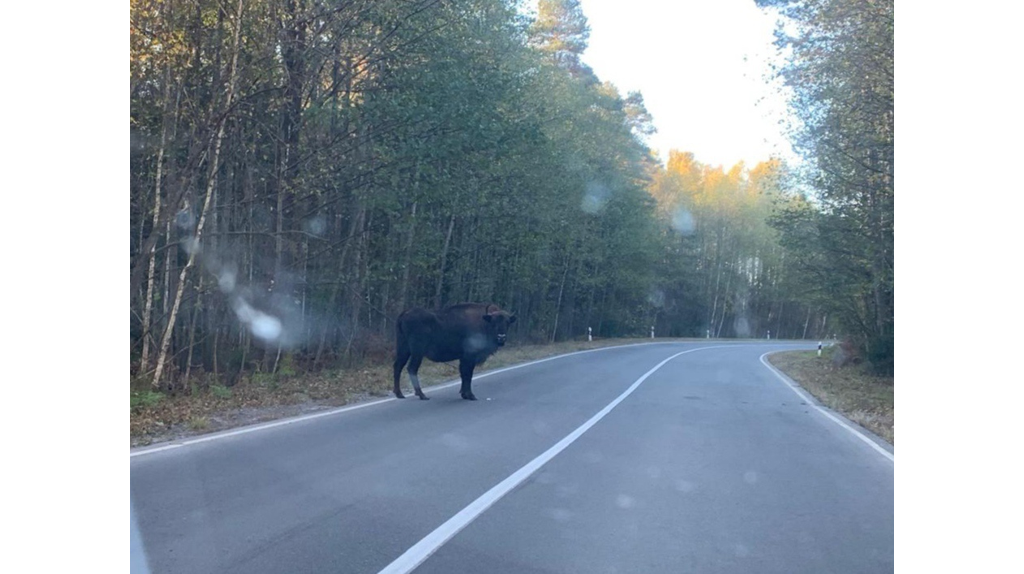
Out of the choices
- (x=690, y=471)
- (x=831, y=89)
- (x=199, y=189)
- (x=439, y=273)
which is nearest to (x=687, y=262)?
(x=439, y=273)

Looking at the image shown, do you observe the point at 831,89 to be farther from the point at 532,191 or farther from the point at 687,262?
the point at 687,262

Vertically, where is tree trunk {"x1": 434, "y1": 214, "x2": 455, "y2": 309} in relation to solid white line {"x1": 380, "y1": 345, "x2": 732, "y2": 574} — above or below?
above

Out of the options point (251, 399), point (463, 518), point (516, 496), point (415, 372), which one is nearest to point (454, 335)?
point (415, 372)

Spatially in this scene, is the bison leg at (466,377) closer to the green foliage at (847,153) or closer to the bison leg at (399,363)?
the bison leg at (399,363)

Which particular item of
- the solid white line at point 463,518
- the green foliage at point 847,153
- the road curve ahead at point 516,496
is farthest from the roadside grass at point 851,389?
the solid white line at point 463,518

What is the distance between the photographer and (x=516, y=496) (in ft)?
23.9

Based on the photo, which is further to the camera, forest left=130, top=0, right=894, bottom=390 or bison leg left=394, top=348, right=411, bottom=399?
bison leg left=394, top=348, right=411, bottom=399

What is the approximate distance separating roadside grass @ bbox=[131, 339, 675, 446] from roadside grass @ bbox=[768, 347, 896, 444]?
7801 mm

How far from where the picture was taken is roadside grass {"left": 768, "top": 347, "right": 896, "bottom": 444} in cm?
1441

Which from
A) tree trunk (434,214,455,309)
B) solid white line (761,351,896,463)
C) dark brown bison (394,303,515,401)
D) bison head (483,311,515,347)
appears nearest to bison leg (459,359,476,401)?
dark brown bison (394,303,515,401)

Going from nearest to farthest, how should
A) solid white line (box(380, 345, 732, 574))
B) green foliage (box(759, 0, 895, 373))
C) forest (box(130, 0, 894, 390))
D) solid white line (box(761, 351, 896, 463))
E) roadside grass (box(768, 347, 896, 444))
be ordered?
solid white line (box(380, 345, 732, 574)) < solid white line (box(761, 351, 896, 463)) < forest (box(130, 0, 894, 390)) < roadside grass (box(768, 347, 896, 444)) < green foliage (box(759, 0, 895, 373))

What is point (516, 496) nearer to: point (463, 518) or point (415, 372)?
point (463, 518)

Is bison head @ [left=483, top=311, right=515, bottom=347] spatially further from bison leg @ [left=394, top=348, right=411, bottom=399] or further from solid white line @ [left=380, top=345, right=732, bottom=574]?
solid white line @ [left=380, top=345, right=732, bottom=574]

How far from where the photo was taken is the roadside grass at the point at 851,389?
1441cm
